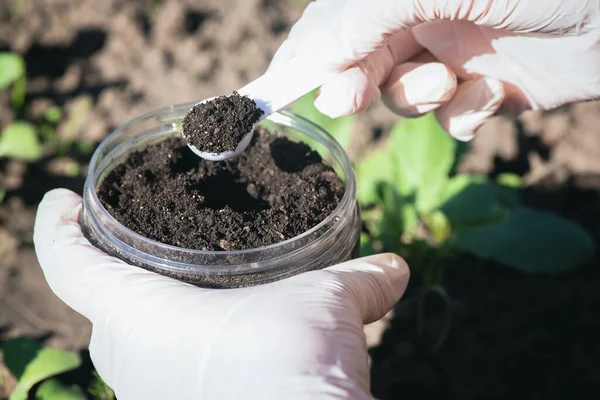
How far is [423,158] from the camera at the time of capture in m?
2.41

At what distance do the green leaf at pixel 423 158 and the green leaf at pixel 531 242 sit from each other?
22 centimetres

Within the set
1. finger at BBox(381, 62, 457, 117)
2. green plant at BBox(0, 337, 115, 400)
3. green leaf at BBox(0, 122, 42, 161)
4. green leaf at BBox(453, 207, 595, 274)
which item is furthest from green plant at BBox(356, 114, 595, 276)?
green leaf at BBox(0, 122, 42, 161)

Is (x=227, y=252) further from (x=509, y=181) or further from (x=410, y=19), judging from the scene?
(x=509, y=181)

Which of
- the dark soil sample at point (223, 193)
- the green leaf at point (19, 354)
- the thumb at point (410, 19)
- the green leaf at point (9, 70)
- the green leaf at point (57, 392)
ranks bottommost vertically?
the green leaf at point (57, 392)

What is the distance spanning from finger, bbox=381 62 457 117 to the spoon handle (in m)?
0.36

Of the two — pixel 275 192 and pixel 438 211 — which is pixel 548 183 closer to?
pixel 438 211

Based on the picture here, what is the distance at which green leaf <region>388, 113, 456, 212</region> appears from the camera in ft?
7.81

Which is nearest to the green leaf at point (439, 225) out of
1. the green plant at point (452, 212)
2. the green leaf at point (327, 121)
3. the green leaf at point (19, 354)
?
the green plant at point (452, 212)

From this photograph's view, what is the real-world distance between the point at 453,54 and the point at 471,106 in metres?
0.18

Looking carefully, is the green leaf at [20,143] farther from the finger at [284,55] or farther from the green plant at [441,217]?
the finger at [284,55]

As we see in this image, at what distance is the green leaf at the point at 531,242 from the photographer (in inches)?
88.0

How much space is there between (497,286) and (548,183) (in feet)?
1.95

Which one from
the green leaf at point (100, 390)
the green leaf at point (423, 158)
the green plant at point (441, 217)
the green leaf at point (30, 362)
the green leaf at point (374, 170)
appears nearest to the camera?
the green leaf at point (30, 362)

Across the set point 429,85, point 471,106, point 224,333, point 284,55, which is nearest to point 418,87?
point 429,85
